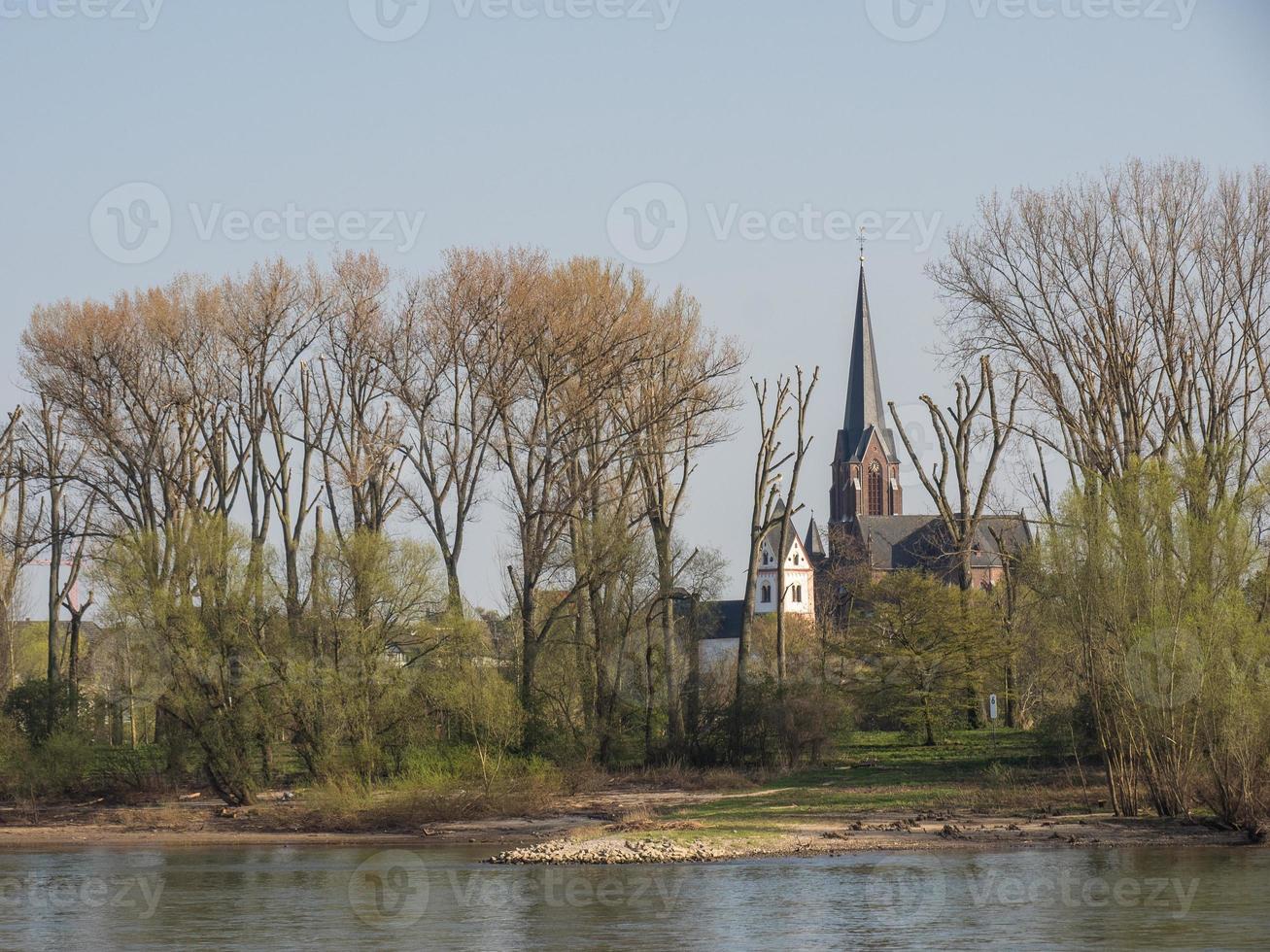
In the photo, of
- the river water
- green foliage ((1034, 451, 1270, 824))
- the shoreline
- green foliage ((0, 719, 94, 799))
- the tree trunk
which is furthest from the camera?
the tree trunk

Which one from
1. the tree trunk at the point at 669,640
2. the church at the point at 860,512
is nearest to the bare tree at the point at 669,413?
the tree trunk at the point at 669,640

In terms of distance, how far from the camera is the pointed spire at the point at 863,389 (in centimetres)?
12162

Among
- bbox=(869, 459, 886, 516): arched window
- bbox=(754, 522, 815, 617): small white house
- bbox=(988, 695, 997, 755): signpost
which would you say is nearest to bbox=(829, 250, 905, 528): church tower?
bbox=(869, 459, 886, 516): arched window

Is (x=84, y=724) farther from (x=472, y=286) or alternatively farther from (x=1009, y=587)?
(x=1009, y=587)

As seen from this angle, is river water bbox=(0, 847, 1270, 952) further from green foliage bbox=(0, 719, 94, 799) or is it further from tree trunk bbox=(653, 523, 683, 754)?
tree trunk bbox=(653, 523, 683, 754)

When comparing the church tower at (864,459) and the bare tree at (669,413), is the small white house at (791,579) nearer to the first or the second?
the church tower at (864,459)

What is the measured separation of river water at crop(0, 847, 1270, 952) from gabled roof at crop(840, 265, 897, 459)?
90255 millimetres

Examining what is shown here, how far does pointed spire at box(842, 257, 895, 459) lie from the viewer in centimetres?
12162

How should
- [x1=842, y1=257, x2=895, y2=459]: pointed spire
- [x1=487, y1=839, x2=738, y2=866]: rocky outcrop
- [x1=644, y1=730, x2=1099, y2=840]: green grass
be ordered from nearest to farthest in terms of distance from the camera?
1. [x1=487, y1=839, x2=738, y2=866]: rocky outcrop
2. [x1=644, y1=730, x2=1099, y2=840]: green grass
3. [x1=842, y1=257, x2=895, y2=459]: pointed spire

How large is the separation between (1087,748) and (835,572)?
138ft

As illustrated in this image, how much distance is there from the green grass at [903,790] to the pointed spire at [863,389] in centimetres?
7620

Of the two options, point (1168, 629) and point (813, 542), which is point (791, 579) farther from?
point (1168, 629)

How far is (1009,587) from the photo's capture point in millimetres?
55281

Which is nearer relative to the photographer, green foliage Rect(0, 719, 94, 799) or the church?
green foliage Rect(0, 719, 94, 799)
